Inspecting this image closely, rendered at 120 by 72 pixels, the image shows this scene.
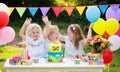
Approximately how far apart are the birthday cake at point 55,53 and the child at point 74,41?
0.82 m

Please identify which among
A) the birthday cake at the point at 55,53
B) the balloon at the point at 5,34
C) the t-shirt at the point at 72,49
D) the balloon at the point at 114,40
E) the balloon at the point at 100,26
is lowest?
the birthday cake at the point at 55,53

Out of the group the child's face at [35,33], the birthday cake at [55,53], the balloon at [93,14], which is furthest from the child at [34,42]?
the balloon at [93,14]

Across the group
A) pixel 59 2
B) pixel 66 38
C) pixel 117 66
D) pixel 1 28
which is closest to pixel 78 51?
pixel 66 38

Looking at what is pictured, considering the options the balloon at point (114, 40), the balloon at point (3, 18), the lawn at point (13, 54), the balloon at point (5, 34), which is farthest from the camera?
the lawn at point (13, 54)

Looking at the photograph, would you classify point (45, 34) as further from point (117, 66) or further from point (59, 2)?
point (59, 2)

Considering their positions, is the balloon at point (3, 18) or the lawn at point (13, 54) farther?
the lawn at point (13, 54)

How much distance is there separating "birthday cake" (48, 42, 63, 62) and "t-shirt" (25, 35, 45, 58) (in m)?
0.92

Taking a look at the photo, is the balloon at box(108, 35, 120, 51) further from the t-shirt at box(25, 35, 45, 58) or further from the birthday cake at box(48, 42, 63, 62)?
the birthday cake at box(48, 42, 63, 62)

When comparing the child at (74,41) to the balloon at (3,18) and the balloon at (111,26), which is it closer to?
the balloon at (111,26)

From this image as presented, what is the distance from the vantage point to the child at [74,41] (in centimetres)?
654

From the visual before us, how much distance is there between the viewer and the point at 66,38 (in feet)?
22.1

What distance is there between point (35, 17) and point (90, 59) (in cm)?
915

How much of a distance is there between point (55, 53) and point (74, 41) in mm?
872

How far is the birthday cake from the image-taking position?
5.75m
